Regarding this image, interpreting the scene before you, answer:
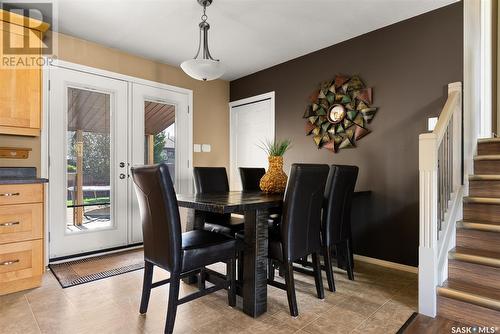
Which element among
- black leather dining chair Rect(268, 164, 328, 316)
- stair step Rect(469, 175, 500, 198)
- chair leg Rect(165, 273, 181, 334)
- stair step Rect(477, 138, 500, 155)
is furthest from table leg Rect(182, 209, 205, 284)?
stair step Rect(477, 138, 500, 155)

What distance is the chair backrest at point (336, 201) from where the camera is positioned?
2.32m

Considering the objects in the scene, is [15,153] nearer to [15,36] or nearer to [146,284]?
[15,36]

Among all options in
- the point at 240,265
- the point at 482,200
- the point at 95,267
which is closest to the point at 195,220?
the point at 240,265

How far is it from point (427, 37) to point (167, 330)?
3218 mm

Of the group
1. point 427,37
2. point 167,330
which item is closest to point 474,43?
point 427,37

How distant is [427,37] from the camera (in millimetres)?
2750

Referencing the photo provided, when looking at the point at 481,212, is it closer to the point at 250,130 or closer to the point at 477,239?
the point at 477,239

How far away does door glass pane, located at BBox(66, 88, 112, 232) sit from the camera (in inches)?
127

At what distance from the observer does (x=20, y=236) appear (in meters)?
2.28

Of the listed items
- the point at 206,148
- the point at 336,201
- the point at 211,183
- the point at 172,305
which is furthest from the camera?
the point at 206,148

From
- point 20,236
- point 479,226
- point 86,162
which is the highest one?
point 86,162

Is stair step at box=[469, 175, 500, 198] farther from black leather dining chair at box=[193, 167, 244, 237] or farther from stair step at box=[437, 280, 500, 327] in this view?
black leather dining chair at box=[193, 167, 244, 237]

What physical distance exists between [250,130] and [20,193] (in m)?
3.01

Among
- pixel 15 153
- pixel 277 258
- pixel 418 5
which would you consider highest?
pixel 418 5
